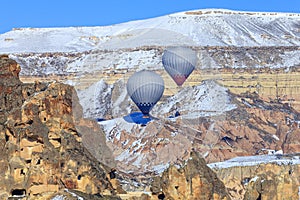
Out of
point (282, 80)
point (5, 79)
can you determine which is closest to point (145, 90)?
point (5, 79)

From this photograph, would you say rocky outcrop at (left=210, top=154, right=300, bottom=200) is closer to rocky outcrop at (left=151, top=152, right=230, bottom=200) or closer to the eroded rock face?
rocky outcrop at (left=151, top=152, right=230, bottom=200)

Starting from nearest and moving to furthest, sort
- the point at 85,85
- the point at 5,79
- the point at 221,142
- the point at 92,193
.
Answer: the point at 92,193, the point at 5,79, the point at 85,85, the point at 221,142

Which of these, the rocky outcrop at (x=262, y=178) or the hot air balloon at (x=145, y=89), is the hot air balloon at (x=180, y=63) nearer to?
the hot air balloon at (x=145, y=89)

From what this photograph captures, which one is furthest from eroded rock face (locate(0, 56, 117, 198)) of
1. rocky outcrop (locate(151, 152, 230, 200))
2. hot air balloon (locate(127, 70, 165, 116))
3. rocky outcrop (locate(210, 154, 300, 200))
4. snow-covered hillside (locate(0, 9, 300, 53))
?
snow-covered hillside (locate(0, 9, 300, 53))

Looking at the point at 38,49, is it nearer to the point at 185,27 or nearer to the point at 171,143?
the point at 185,27

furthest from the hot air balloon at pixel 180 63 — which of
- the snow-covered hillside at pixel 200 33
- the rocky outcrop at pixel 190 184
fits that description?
the snow-covered hillside at pixel 200 33

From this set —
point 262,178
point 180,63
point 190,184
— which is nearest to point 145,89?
point 180,63

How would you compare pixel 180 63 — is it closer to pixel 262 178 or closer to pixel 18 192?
pixel 262 178
